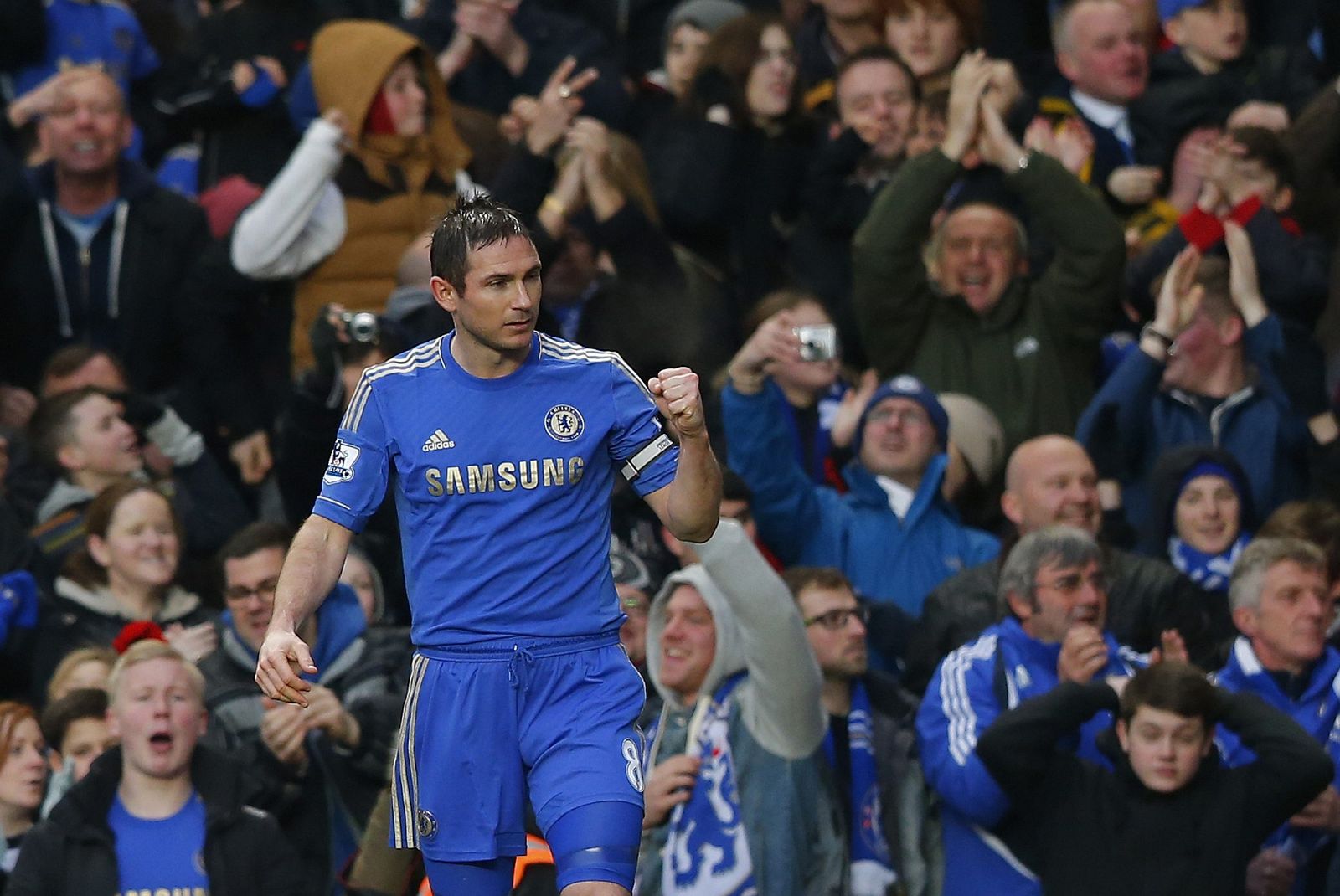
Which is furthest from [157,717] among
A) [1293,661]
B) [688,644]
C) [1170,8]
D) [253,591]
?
[1170,8]

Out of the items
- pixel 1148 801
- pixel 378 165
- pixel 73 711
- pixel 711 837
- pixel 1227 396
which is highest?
pixel 378 165

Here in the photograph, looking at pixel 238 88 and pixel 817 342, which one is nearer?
pixel 817 342

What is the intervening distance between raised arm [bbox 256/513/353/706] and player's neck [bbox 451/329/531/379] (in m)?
0.55

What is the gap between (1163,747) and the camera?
8641mm

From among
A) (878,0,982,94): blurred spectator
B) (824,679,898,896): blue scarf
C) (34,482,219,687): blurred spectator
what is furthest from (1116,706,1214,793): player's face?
(878,0,982,94): blurred spectator

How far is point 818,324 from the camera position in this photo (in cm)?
1151

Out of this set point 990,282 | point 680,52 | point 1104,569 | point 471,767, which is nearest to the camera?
point 471,767

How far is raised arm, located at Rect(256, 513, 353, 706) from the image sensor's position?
6.20 meters

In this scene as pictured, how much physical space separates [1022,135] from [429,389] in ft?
21.5

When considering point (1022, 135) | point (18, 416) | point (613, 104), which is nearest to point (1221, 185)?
point (1022, 135)

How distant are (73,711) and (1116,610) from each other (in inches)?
157

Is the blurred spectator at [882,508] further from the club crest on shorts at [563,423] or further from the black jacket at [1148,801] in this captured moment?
the club crest on shorts at [563,423]

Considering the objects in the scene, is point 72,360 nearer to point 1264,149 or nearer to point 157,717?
point 157,717

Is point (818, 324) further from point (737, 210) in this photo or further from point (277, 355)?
point (277, 355)
